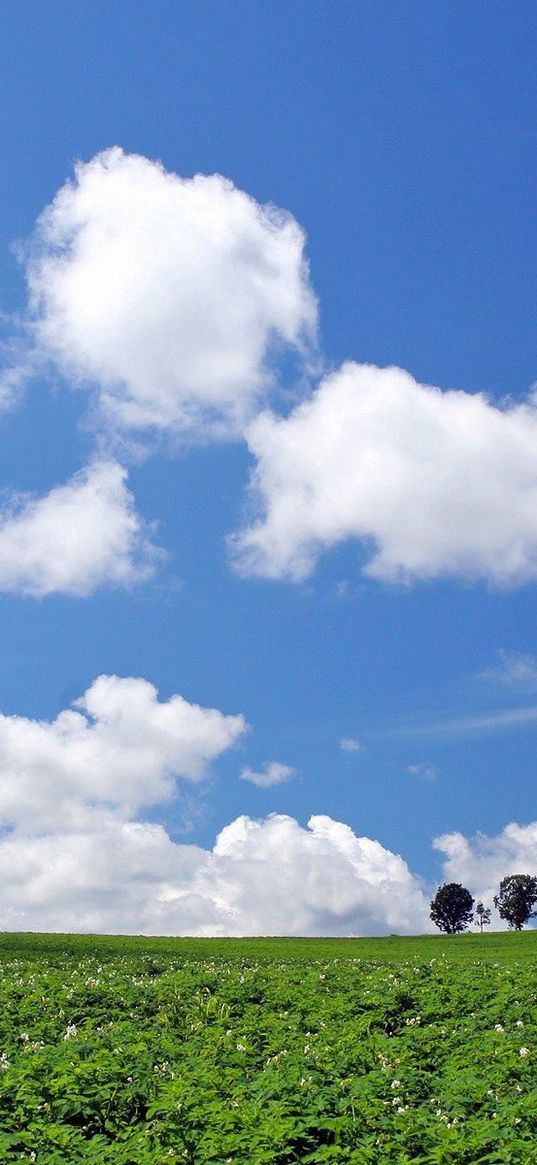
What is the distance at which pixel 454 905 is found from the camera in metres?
113

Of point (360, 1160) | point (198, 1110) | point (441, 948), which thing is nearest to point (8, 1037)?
point (198, 1110)

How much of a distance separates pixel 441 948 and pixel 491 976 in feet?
95.6

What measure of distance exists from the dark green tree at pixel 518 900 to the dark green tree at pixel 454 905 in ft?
13.4

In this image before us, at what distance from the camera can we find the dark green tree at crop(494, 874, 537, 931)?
364 ft

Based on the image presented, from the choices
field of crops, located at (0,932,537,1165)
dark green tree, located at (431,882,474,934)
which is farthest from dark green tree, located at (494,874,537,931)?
field of crops, located at (0,932,537,1165)

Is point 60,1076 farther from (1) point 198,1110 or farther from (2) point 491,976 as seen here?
(2) point 491,976

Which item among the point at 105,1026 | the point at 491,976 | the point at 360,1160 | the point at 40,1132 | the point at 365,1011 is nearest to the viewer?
the point at 360,1160

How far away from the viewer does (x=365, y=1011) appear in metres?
17.4

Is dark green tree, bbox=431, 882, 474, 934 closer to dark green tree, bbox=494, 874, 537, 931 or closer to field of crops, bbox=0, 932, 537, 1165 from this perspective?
dark green tree, bbox=494, 874, 537, 931

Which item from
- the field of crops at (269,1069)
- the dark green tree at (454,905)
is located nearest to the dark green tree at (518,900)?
the dark green tree at (454,905)

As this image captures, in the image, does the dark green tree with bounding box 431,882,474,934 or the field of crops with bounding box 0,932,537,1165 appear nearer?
the field of crops with bounding box 0,932,537,1165

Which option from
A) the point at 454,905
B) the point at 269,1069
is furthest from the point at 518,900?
the point at 269,1069

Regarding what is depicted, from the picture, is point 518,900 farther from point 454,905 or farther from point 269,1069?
point 269,1069

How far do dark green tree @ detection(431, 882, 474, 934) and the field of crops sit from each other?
9607cm
